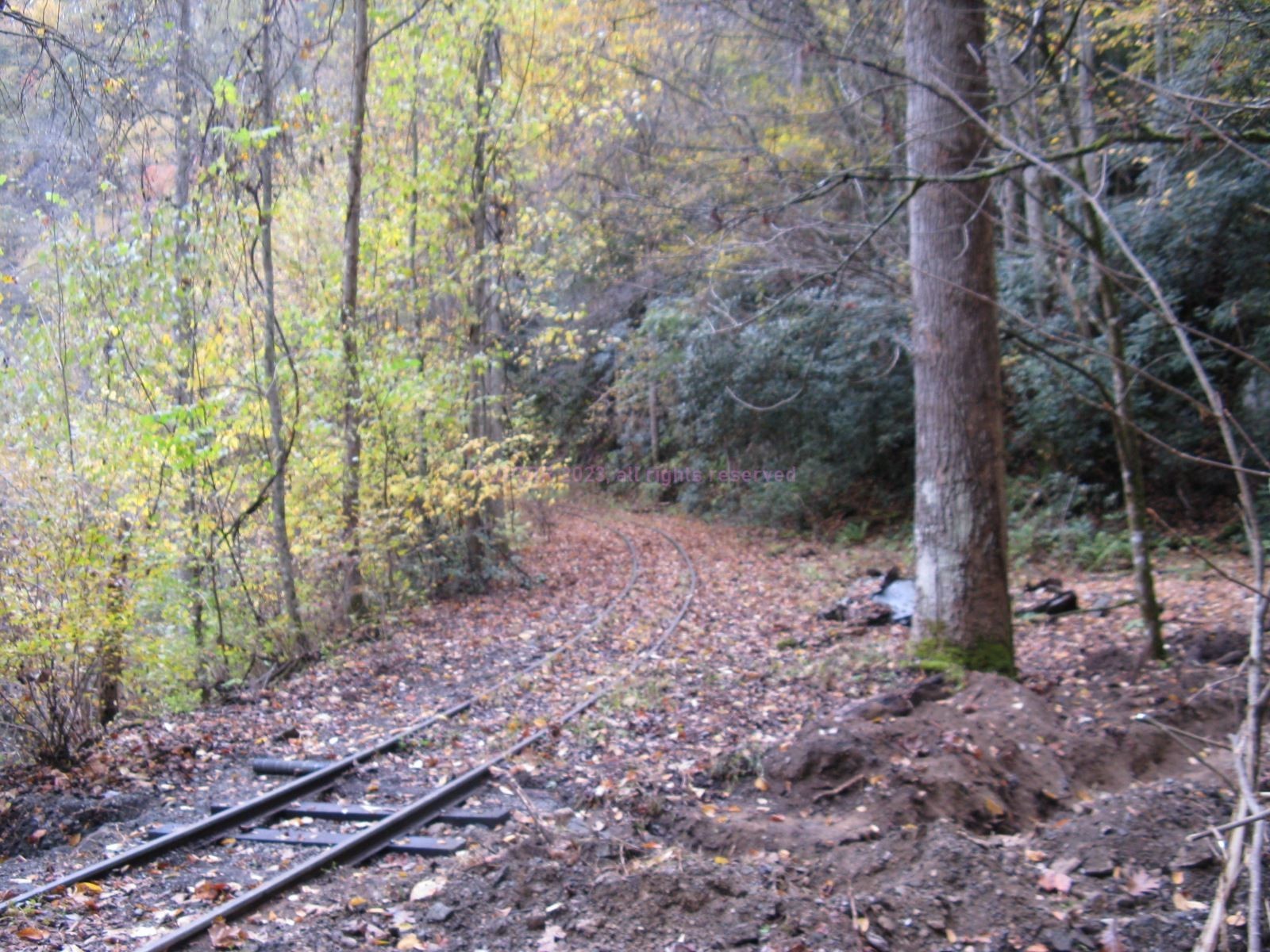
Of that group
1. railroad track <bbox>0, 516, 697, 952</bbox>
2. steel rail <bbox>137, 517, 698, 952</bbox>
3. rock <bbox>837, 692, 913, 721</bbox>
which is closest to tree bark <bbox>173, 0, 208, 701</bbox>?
railroad track <bbox>0, 516, 697, 952</bbox>

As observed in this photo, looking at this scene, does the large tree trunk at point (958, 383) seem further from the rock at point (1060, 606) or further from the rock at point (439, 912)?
the rock at point (439, 912)

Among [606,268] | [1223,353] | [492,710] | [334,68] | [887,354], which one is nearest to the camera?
[492,710]

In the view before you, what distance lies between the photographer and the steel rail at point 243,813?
470cm

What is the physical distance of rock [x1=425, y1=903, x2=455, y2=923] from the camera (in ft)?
13.8

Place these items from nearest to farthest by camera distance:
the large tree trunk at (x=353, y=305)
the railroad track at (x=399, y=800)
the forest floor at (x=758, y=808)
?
the forest floor at (x=758, y=808), the railroad track at (x=399, y=800), the large tree trunk at (x=353, y=305)

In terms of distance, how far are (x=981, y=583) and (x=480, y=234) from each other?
1013 centimetres

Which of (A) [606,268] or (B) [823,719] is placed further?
(A) [606,268]

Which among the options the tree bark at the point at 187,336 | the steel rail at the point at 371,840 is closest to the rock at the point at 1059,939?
the steel rail at the point at 371,840

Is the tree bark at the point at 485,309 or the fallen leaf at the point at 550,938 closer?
the fallen leaf at the point at 550,938

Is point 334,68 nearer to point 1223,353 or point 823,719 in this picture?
point 823,719

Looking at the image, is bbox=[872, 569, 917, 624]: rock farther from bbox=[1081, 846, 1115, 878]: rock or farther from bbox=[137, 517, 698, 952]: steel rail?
bbox=[1081, 846, 1115, 878]: rock

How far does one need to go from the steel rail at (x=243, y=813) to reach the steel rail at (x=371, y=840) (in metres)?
0.16

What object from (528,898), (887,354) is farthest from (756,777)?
(887,354)

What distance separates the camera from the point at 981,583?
732cm
